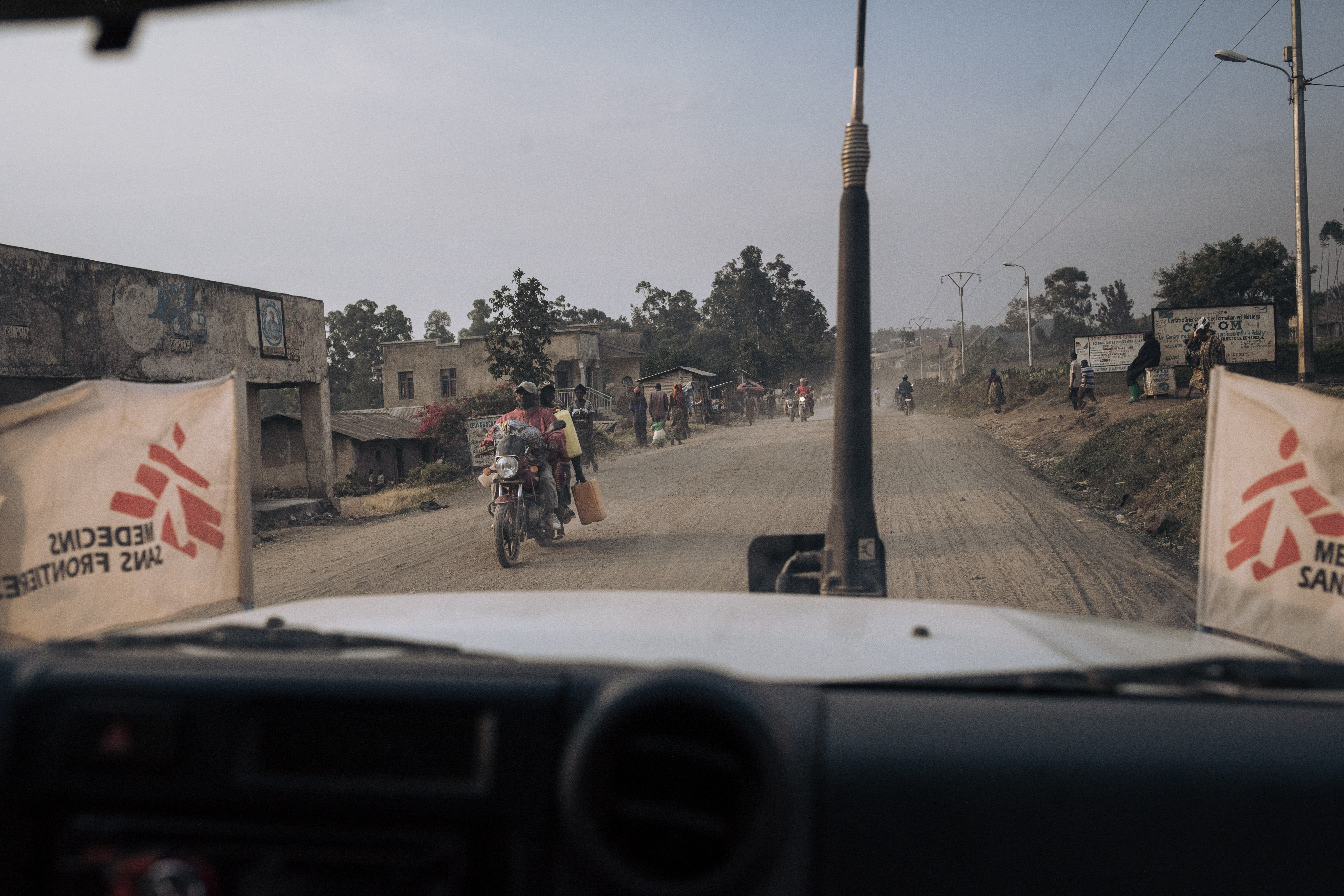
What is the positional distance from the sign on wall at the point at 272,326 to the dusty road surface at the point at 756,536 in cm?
489

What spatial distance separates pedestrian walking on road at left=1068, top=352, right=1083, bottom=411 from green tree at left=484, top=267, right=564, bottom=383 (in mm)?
17318

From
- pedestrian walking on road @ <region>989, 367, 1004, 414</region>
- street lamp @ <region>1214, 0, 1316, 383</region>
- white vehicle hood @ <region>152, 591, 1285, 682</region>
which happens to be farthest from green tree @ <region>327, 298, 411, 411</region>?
white vehicle hood @ <region>152, 591, 1285, 682</region>

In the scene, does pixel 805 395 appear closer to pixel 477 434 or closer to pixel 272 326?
pixel 477 434

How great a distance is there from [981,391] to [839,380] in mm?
39090

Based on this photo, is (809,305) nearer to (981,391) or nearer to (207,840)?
(981,391)

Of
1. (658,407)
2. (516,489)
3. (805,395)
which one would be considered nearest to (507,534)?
(516,489)

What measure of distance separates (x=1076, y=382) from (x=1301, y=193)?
6649 mm

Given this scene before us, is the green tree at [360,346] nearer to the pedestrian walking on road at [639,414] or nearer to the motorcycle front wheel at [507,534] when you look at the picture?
the pedestrian walking on road at [639,414]

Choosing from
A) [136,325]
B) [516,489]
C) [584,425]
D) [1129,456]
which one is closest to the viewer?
[516,489]

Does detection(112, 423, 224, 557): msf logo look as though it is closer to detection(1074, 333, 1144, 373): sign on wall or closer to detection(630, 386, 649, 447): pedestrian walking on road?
detection(630, 386, 649, 447): pedestrian walking on road

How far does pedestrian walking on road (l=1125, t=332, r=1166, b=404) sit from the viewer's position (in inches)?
875

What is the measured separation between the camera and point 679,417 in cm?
2908

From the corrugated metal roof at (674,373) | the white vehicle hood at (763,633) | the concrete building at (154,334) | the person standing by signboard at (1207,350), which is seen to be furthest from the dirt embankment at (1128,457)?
the corrugated metal roof at (674,373)

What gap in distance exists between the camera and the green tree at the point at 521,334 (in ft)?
105
